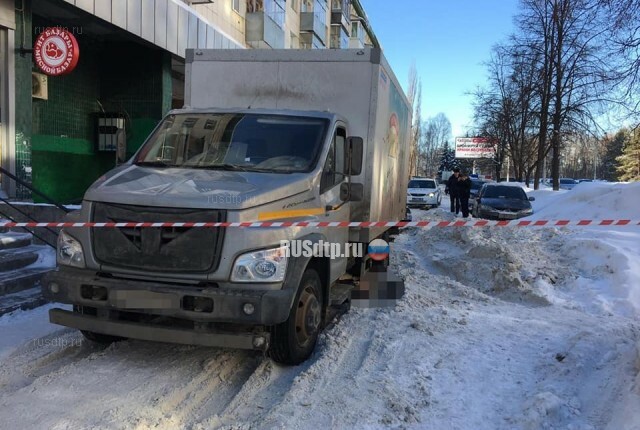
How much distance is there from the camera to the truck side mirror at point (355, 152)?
18.0ft

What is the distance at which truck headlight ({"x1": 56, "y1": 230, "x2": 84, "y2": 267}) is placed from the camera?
4.49m

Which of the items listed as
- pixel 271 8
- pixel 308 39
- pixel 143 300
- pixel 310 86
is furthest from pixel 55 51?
pixel 308 39

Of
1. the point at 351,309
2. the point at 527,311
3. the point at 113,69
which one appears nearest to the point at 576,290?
the point at 527,311

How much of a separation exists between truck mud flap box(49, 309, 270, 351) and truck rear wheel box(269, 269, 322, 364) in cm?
32

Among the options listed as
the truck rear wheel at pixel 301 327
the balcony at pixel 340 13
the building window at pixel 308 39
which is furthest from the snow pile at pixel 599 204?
the balcony at pixel 340 13

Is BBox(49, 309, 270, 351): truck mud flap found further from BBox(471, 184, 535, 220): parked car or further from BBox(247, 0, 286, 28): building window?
BBox(247, 0, 286, 28): building window

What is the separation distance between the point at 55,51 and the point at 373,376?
8.90 m

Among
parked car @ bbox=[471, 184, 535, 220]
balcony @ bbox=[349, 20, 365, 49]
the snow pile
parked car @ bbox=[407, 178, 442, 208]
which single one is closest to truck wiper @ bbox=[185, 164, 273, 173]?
parked car @ bbox=[471, 184, 535, 220]

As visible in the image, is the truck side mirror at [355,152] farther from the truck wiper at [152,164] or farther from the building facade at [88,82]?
the building facade at [88,82]

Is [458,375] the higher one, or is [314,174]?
[314,174]

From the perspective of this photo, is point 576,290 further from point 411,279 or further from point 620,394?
point 620,394

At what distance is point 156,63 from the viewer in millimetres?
14680

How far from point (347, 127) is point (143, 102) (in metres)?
10.5

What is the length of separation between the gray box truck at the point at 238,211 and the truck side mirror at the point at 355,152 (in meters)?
0.01
